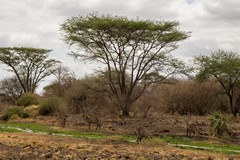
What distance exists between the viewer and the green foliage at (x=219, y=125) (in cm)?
2530

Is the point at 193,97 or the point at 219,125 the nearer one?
the point at 219,125

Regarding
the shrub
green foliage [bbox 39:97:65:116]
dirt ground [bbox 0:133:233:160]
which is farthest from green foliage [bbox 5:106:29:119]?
dirt ground [bbox 0:133:233:160]

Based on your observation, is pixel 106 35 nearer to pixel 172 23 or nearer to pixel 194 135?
pixel 172 23

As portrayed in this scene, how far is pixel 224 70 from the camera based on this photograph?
45.8 m

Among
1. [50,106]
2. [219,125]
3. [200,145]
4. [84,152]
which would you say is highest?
[50,106]

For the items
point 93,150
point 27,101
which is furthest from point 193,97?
point 93,150

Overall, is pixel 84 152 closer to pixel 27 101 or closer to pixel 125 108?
pixel 125 108

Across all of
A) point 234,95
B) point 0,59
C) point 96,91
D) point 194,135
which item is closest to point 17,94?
point 0,59

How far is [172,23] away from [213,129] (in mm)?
17412

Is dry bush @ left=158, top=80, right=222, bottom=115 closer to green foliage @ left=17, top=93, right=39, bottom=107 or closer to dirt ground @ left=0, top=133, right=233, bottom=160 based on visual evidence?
green foliage @ left=17, top=93, right=39, bottom=107

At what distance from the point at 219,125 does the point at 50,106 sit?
24430 millimetres

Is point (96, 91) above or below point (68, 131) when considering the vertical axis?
above

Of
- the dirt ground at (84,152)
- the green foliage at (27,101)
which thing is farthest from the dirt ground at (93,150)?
the green foliage at (27,101)

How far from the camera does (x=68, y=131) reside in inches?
1186
